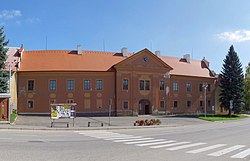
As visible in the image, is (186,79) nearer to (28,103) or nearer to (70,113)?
(28,103)

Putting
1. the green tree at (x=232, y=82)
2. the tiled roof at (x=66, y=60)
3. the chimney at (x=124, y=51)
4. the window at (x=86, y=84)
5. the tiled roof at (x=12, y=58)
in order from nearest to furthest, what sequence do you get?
the tiled roof at (x=12, y=58)
the tiled roof at (x=66, y=60)
the window at (x=86, y=84)
the chimney at (x=124, y=51)
the green tree at (x=232, y=82)

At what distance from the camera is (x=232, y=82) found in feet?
198

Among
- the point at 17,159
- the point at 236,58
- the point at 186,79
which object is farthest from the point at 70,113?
the point at 236,58

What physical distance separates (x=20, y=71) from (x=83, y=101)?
1183 centimetres

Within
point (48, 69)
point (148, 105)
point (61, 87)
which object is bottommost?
point (148, 105)

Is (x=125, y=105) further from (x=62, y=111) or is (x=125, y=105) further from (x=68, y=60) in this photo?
(x=62, y=111)

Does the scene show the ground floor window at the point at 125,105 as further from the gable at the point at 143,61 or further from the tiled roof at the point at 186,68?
the tiled roof at the point at 186,68

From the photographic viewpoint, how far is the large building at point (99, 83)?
5000 cm

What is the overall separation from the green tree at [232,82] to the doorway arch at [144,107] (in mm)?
16917

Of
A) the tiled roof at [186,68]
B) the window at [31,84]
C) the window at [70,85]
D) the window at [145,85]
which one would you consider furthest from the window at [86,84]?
the tiled roof at [186,68]

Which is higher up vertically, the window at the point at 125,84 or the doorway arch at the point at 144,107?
the window at the point at 125,84

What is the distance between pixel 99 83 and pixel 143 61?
9284 mm

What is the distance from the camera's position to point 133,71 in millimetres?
53781

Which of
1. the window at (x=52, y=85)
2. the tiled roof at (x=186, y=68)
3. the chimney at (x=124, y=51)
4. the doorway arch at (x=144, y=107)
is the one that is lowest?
the doorway arch at (x=144, y=107)
